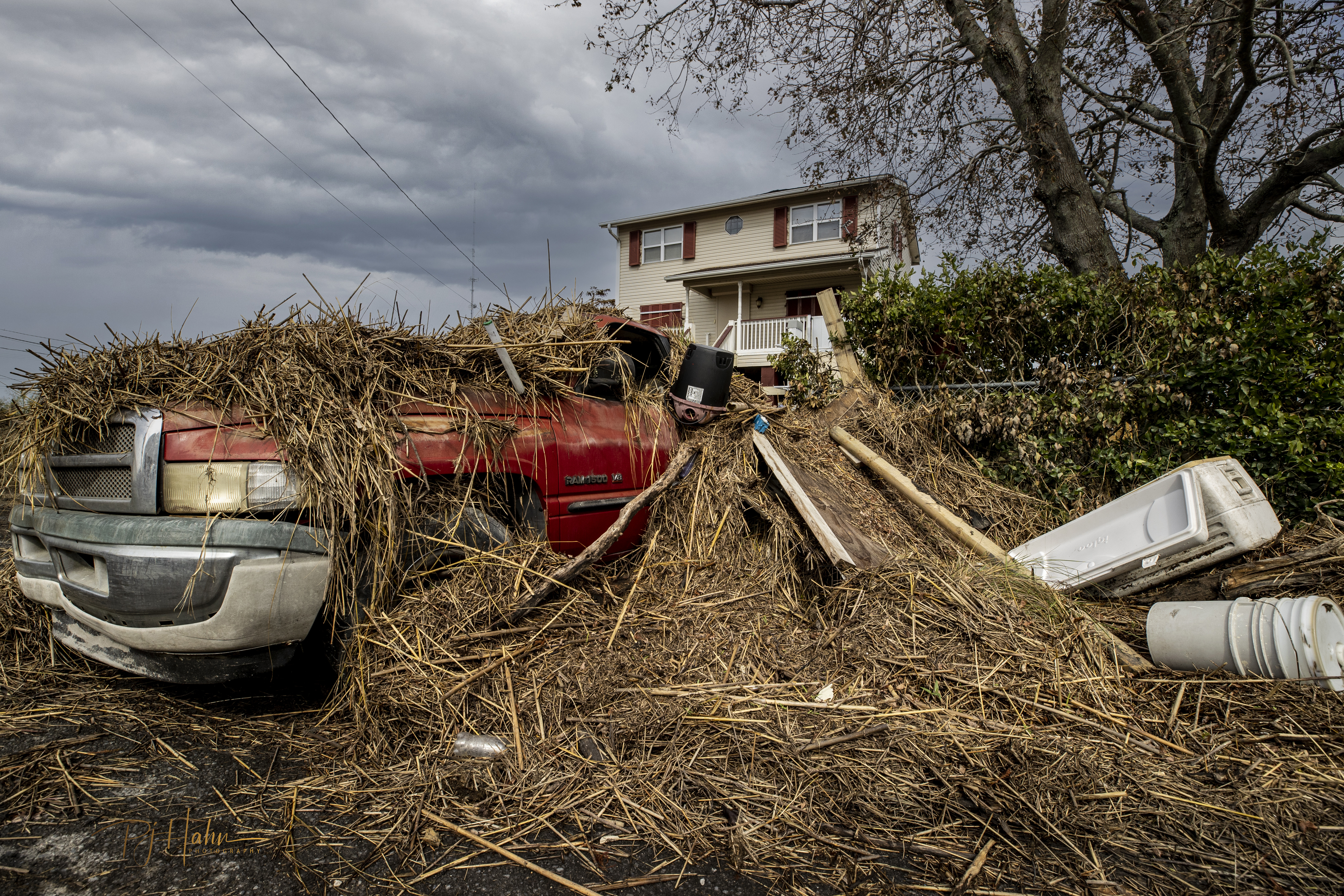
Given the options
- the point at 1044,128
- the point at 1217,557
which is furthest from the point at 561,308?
the point at 1044,128

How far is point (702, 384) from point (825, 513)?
1.34 m

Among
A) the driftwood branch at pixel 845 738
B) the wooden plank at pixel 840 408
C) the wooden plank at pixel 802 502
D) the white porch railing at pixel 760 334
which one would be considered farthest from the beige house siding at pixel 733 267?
the driftwood branch at pixel 845 738

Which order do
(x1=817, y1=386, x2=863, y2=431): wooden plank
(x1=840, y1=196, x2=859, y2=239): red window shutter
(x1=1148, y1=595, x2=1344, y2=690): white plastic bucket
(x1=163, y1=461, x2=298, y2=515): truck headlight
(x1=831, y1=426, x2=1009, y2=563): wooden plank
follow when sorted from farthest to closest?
(x1=840, y1=196, x2=859, y2=239): red window shutter < (x1=817, y1=386, x2=863, y2=431): wooden plank < (x1=831, y1=426, x2=1009, y2=563): wooden plank < (x1=1148, y1=595, x2=1344, y2=690): white plastic bucket < (x1=163, y1=461, x2=298, y2=515): truck headlight

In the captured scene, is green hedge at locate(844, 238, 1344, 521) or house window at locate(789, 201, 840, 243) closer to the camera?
green hedge at locate(844, 238, 1344, 521)

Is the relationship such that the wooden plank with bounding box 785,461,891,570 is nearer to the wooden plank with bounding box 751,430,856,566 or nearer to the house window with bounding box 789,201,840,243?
the wooden plank with bounding box 751,430,856,566

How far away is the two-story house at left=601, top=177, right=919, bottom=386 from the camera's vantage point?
18.1m

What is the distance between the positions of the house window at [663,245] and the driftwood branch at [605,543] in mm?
19980

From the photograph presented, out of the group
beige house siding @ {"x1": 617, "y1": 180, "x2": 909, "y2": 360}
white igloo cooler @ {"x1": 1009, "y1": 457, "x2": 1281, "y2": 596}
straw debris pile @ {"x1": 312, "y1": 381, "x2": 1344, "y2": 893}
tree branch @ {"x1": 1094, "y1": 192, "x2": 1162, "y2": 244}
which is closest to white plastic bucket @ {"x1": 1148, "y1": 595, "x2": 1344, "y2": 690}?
straw debris pile @ {"x1": 312, "y1": 381, "x2": 1344, "y2": 893}

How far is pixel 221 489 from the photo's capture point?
2.58 metres

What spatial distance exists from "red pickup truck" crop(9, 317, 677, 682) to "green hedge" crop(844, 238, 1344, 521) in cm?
443

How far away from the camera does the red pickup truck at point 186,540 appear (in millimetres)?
2441

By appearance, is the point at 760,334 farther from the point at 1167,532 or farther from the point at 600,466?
the point at 600,466

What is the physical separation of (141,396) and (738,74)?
878 centimetres

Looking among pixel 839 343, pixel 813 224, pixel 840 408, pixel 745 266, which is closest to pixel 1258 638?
pixel 840 408
